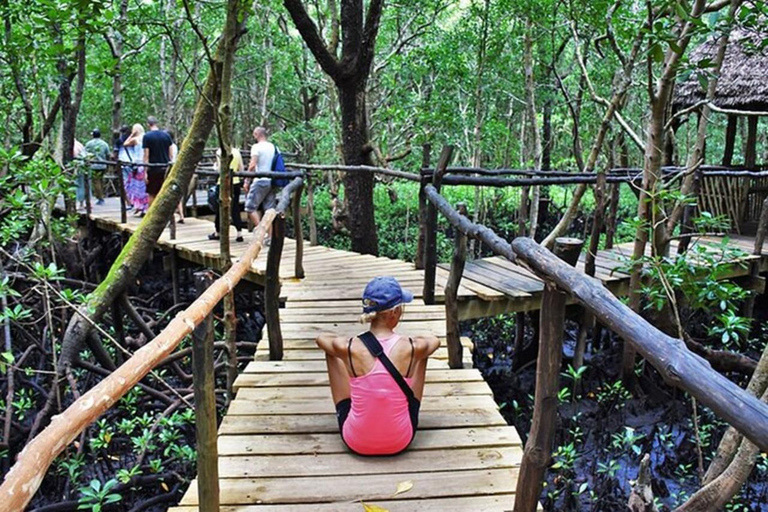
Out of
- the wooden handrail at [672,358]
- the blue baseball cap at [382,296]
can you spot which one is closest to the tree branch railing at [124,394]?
the blue baseball cap at [382,296]

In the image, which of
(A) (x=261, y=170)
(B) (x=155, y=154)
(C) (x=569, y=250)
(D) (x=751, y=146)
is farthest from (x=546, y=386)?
(D) (x=751, y=146)

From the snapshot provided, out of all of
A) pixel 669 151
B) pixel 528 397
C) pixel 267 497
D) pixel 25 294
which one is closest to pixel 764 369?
pixel 267 497

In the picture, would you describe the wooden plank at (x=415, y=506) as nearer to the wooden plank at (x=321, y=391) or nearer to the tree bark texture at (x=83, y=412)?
the tree bark texture at (x=83, y=412)

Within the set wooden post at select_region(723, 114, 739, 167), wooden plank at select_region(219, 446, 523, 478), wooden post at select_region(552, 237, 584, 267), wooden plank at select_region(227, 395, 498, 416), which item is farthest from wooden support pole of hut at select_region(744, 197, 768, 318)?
wooden post at select_region(552, 237, 584, 267)

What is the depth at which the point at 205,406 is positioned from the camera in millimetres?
2115

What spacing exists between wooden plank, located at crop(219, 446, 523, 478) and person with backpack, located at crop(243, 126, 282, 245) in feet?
16.2

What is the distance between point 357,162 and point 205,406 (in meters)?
6.83

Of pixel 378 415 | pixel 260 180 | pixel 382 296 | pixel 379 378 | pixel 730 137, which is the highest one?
pixel 730 137

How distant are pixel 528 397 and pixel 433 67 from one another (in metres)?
7.27

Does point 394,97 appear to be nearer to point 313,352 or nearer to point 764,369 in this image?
point 313,352

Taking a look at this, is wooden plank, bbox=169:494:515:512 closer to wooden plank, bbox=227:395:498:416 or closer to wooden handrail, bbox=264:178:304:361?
wooden plank, bbox=227:395:498:416

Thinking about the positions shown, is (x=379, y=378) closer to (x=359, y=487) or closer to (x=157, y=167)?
(x=359, y=487)

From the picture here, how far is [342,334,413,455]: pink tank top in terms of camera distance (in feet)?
9.05

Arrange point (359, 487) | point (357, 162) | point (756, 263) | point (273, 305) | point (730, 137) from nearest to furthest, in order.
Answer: point (359, 487)
point (273, 305)
point (756, 263)
point (357, 162)
point (730, 137)
